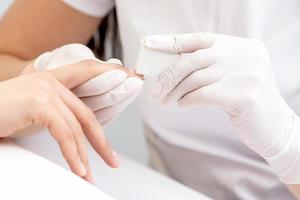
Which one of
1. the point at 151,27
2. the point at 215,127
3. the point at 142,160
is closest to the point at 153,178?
the point at 215,127

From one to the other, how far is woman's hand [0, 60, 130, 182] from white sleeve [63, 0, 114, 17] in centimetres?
38

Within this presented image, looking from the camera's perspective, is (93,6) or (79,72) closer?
(79,72)

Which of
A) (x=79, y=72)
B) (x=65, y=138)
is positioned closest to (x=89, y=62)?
(x=79, y=72)

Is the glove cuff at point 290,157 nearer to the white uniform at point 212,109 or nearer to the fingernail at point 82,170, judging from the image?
the white uniform at point 212,109

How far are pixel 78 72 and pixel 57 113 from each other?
82 mm

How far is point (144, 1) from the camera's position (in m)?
1.03

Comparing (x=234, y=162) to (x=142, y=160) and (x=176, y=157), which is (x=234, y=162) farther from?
(x=142, y=160)

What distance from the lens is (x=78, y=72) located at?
79 centimetres

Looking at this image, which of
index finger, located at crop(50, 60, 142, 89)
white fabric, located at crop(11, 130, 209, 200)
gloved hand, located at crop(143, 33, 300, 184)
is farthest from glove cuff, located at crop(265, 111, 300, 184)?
index finger, located at crop(50, 60, 142, 89)

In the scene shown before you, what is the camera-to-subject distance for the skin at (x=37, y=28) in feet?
3.76

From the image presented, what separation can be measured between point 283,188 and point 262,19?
0.99 feet

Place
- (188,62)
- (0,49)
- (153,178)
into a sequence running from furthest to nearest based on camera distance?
(0,49)
(153,178)
(188,62)

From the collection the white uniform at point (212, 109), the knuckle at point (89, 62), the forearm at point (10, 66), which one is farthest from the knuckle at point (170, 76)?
the forearm at point (10, 66)

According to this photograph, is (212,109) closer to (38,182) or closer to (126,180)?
(126,180)
